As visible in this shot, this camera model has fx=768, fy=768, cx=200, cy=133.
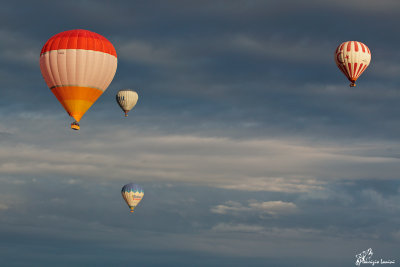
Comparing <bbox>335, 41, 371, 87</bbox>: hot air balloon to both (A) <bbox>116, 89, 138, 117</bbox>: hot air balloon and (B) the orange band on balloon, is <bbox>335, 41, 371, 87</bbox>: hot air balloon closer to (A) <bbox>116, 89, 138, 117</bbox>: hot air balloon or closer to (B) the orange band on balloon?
(B) the orange band on balloon

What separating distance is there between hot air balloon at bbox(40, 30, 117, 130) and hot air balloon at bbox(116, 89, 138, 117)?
4788 cm

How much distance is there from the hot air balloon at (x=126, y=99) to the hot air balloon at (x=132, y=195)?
1737cm

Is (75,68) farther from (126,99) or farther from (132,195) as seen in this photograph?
(132,195)

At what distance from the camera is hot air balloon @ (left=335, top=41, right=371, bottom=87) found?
385 feet

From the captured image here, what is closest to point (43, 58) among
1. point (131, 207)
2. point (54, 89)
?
point (54, 89)

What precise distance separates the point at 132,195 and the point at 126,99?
20.5 meters

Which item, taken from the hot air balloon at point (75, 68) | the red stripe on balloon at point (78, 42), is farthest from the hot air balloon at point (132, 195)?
the red stripe on balloon at point (78, 42)

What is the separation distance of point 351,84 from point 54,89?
145 feet

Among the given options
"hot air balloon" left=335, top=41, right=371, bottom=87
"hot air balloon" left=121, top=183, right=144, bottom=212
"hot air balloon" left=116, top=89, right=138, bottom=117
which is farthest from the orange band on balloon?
"hot air balloon" left=121, top=183, right=144, bottom=212

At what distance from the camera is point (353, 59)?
11794cm

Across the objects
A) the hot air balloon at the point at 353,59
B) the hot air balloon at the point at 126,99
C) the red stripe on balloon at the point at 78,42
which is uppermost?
the hot air balloon at the point at 126,99

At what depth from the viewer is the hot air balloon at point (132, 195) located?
158 meters

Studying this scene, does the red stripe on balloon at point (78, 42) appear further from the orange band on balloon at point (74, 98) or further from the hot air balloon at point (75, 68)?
the orange band on balloon at point (74, 98)

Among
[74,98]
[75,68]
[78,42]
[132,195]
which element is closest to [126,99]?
[132,195]
